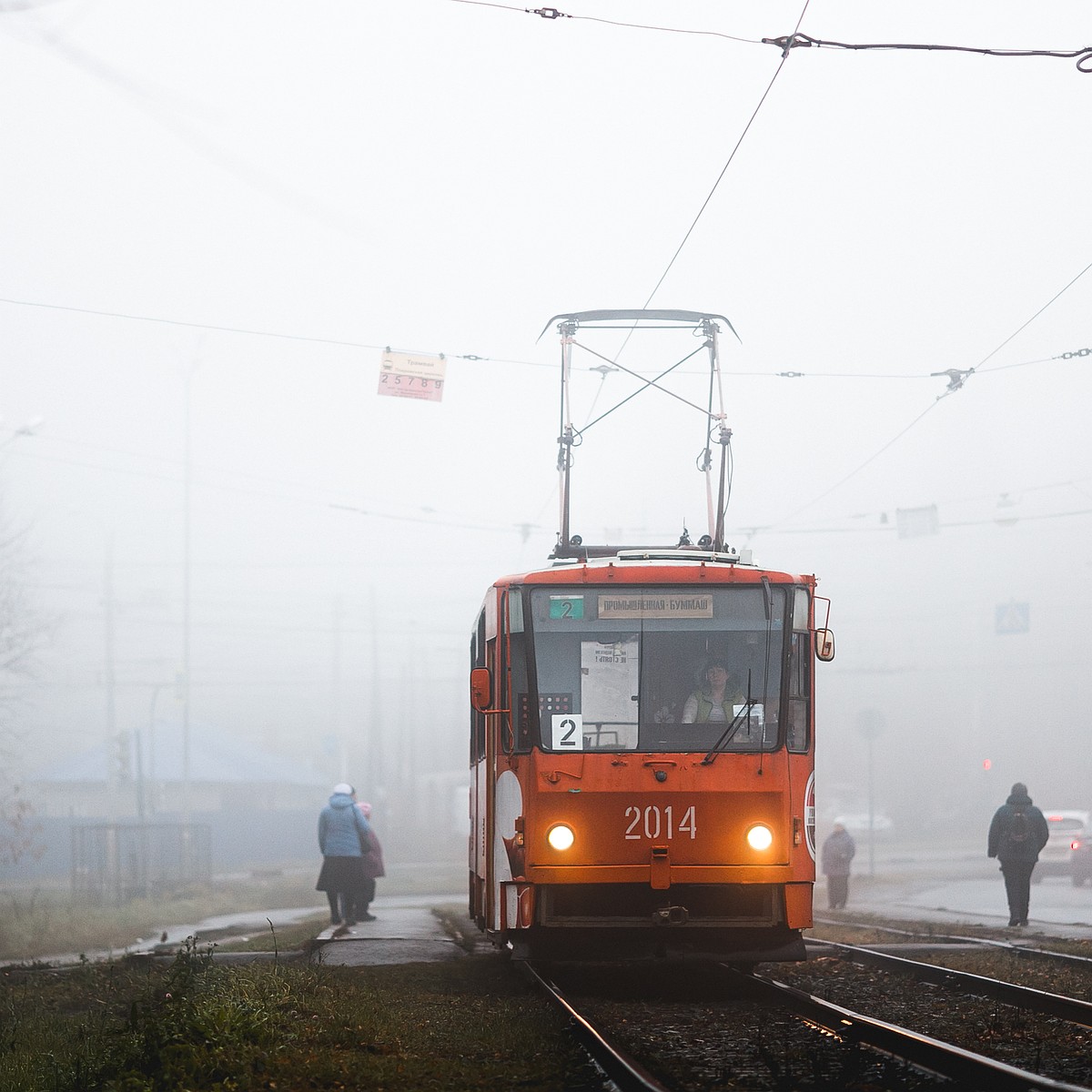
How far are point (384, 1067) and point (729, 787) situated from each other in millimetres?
3973

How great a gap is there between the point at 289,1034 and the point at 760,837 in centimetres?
382

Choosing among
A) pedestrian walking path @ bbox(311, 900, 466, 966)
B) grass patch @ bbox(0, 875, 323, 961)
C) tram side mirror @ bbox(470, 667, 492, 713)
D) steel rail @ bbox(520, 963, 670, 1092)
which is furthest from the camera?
grass patch @ bbox(0, 875, 323, 961)

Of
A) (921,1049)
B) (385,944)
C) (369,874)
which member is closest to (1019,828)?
(369,874)

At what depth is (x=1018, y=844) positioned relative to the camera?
62.1 feet

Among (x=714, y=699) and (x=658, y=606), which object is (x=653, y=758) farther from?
(x=658, y=606)

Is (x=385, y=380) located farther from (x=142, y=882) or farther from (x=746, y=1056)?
(x=142, y=882)

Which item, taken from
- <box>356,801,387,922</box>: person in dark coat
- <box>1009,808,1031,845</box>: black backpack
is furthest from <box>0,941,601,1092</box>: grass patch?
<box>1009,808,1031,845</box>: black backpack

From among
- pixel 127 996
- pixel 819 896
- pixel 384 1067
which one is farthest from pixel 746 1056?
pixel 819 896

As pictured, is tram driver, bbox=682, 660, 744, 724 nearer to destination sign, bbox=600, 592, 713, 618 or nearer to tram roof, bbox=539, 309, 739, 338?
destination sign, bbox=600, 592, 713, 618

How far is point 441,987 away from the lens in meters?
11.8

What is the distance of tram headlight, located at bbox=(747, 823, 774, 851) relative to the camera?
10961 mm

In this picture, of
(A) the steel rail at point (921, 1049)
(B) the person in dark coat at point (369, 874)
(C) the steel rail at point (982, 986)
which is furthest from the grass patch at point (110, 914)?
(A) the steel rail at point (921, 1049)

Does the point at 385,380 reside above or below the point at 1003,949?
above

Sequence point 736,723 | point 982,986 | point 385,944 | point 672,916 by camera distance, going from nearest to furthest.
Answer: point 982,986
point 672,916
point 736,723
point 385,944
